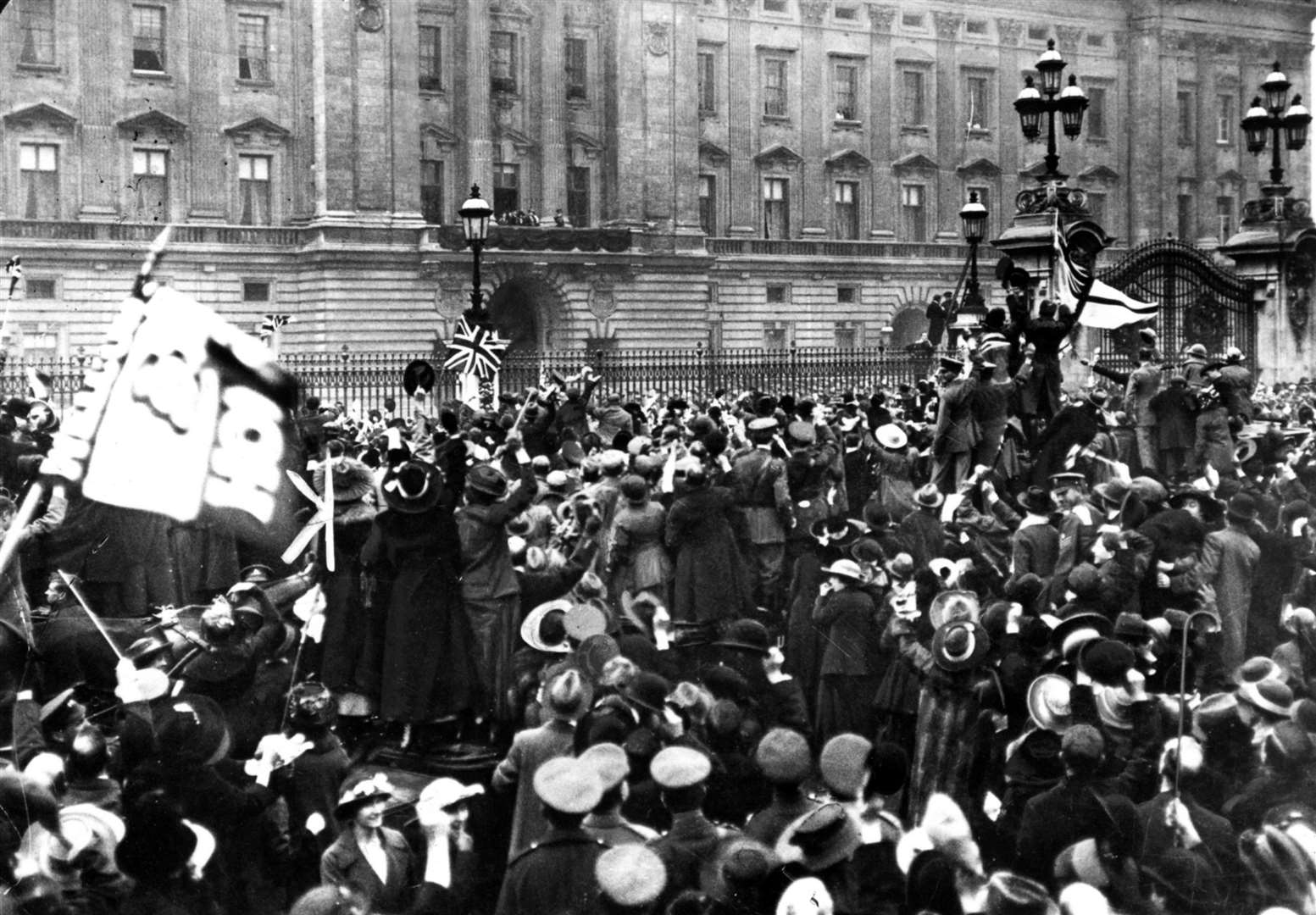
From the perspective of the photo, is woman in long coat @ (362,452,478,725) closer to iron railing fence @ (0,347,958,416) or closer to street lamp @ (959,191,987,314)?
iron railing fence @ (0,347,958,416)

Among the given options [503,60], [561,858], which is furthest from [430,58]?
[561,858]

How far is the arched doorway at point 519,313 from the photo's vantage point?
163 ft

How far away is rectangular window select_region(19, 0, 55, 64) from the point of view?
42.1 metres

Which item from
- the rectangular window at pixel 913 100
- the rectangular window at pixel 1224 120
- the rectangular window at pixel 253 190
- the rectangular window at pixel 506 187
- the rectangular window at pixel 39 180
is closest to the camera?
the rectangular window at pixel 39 180

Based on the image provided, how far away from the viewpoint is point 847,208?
58.5 m

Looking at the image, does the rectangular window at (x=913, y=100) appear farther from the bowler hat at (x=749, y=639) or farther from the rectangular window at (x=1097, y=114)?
the bowler hat at (x=749, y=639)

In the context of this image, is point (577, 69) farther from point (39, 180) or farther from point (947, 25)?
point (39, 180)

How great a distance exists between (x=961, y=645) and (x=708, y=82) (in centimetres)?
4788

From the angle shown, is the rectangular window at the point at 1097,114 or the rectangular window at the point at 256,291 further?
the rectangular window at the point at 1097,114

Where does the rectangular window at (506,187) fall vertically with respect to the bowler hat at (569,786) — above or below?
above

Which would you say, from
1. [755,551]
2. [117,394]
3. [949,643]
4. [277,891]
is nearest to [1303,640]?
[949,643]

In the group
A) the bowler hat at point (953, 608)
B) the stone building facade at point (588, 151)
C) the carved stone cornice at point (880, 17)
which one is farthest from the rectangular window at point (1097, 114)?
the bowler hat at point (953, 608)

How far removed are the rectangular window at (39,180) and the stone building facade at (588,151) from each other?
0.05 metres

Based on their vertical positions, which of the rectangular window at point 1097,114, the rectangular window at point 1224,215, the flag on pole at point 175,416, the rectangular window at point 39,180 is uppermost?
the rectangular window at point 1097,114
